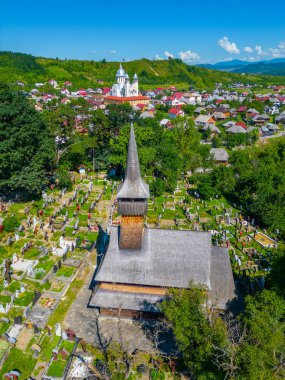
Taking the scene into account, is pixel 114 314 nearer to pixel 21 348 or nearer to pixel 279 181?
pixel 21 348

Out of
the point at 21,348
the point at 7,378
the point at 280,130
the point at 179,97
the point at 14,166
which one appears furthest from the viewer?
the point at 179,97

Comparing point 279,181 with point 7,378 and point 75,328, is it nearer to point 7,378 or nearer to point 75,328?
point 75,328

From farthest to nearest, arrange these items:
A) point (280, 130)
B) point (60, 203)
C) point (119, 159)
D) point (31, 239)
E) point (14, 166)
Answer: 1. point (280, 130)
2. point (119, 159)
3. point (60, 203)
4. point (14, 166)
5. point (31, 239)

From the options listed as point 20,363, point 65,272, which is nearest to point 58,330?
point 20,363

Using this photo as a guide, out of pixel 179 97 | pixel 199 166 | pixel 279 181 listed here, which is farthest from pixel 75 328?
pixel 179 97

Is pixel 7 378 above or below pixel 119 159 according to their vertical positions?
below

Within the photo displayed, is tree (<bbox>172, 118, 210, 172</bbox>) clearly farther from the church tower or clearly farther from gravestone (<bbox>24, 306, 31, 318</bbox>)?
gravestone (<bbox>24, 306, 31, 318</bbox>)

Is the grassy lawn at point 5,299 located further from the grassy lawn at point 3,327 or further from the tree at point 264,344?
the tree at point 264,344

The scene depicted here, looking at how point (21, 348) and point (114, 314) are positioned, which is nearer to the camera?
point (21, 348)

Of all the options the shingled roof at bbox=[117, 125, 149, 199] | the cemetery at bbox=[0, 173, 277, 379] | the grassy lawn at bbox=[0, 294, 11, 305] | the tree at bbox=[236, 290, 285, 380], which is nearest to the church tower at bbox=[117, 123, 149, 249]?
the shingled roof at bbox=[117, 125, 149, 199]
